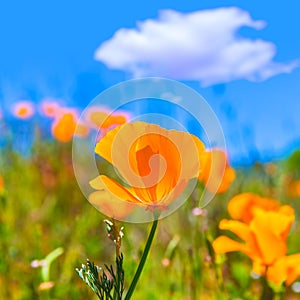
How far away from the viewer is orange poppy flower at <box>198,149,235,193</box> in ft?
2.06

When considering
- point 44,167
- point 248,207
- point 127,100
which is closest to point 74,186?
point 44,167

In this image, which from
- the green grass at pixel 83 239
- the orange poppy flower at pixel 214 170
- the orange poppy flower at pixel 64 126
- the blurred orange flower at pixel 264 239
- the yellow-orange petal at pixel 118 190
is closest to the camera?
the yellow-orange petal at pixel 118 190

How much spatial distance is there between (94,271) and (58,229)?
1.11 m

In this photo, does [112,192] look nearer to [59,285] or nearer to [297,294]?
[59,285]

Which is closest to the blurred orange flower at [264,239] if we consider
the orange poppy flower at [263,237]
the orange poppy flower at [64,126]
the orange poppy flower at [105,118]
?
the orange poppy flower at [263,237]

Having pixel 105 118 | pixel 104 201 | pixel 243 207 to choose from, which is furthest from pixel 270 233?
pixel 105 118

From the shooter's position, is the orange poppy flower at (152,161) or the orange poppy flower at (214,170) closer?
the orange poppy flower at (152,161)

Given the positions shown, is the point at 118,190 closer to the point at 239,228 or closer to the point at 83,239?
the point at 239,228

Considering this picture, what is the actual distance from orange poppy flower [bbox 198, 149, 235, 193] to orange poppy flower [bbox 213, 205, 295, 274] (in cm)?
6

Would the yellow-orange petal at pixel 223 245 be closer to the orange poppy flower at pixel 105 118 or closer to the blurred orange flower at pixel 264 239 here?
the blurred orange flower at pixel 264 239

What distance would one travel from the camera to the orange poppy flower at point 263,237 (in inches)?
28.8

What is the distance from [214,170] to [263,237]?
0.47ft

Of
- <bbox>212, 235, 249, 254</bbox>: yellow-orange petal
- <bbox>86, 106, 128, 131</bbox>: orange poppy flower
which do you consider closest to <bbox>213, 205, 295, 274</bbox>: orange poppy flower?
<bbox>212, 235, 249, 254</bbox>: yellow-orange petal

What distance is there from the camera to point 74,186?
197cm
